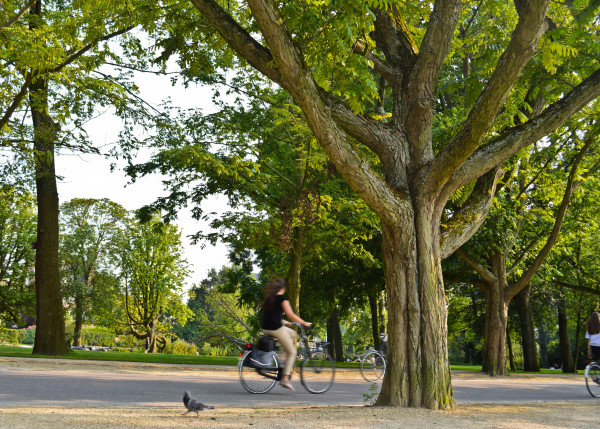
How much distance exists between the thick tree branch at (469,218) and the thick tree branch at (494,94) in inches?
54.7

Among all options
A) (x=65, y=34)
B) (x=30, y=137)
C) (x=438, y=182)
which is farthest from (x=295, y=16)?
(x=30, y=137)

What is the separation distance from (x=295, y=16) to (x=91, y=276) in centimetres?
3682

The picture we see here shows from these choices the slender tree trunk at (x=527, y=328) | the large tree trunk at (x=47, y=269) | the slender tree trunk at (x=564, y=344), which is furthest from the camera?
the slender tree trunk at (x=564, y=344)

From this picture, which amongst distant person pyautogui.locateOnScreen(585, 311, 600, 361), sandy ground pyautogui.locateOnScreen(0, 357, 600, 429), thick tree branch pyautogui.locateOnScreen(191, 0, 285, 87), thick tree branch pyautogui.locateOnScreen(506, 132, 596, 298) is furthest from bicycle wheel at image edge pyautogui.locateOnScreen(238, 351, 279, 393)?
thick tree branch pyautogui.locateOnScreen(506, 132, 596, 298)

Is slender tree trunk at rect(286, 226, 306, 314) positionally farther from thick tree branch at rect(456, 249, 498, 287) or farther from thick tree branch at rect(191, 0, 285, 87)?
thick tree branch at rect(191, 0, 285, 87)

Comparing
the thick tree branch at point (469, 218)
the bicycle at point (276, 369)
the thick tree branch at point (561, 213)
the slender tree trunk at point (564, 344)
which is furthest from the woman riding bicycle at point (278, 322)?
the slender tree trunk at point (564, 344)

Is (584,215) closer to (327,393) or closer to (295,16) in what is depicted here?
(327,393)

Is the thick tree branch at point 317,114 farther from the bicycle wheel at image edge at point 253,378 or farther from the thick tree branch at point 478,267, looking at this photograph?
the thick tree branch at point 478,267

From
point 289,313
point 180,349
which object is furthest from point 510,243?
point 180,349

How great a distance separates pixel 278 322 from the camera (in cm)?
990

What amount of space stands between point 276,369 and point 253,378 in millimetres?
597

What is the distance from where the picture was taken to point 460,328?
42.5 metres

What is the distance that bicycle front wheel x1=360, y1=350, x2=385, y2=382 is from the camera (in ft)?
52.1

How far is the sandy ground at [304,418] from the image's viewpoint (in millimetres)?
6207
